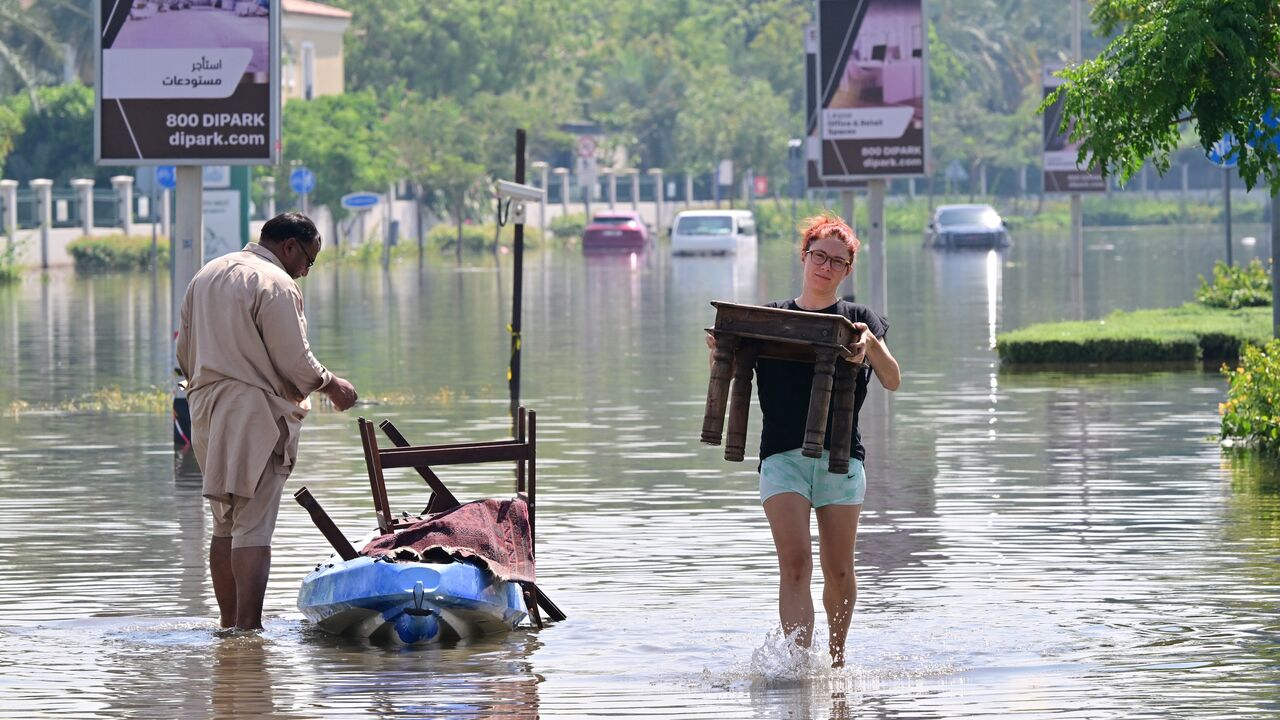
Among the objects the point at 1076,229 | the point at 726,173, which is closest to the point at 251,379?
the point at 1076,229

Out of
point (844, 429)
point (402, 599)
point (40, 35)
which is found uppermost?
point (40, 35)

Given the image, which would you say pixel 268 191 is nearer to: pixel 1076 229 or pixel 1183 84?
pixel 1076 229

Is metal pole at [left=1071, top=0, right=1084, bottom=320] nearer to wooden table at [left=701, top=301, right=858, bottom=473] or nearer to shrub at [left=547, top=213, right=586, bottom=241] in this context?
wooden table at [left=701, top=301, right=858, bottom=473]

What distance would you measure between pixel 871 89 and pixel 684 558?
14870 millimetres

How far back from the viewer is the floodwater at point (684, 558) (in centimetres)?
908

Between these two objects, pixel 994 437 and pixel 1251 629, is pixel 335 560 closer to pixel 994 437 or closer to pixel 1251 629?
pixel 1251 629

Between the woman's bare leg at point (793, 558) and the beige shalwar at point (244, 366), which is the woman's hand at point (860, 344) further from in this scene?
the beige shalwar at point (244, 366)

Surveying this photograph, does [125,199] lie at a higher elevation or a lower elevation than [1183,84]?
higher

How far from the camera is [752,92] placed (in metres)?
99.4

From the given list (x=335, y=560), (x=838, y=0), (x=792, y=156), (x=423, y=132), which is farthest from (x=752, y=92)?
(x=335, y=560)

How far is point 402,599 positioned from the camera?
1007cm

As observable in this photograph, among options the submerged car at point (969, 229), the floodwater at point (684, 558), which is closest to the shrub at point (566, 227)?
the submerged car at point (969, 229)

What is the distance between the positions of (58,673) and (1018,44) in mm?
122519

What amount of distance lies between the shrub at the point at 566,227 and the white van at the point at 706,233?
12.8 metres
